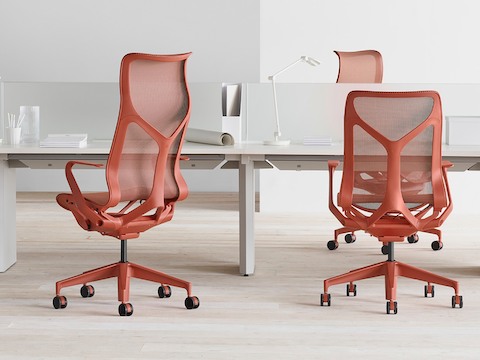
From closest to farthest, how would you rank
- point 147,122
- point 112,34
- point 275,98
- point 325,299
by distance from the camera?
point 147,122
point 325,299
point 275,98
point 112,34

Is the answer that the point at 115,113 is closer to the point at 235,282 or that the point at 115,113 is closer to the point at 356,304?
the point at 235,282

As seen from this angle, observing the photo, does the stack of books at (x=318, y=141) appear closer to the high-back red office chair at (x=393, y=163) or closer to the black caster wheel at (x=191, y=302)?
the high-back red office chair at (x=393, y=163)

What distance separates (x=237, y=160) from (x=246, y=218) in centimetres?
33

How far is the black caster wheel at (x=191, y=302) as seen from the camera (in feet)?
12.0

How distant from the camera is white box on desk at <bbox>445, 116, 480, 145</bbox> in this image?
14.6 ft

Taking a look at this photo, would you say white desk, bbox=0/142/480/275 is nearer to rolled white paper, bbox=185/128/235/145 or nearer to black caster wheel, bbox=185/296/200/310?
rolled white paper, bbox=185/128/235/145

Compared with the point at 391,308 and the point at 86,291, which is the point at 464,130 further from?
the point at 86,291

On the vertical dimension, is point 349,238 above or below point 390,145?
below

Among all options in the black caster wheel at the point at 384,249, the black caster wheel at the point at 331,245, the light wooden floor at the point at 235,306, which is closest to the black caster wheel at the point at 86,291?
the light wooden floor at the point at 235,306

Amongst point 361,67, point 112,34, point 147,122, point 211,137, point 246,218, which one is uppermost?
point 112,34

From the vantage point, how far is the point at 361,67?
5.93 metres

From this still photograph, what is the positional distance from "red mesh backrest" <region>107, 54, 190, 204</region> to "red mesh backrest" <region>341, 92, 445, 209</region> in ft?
2.40

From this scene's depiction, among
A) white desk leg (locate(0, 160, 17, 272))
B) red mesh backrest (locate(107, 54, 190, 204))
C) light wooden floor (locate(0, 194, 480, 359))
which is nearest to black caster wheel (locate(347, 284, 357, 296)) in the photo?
light wooden floor (locate(0, 194, 480, 359))

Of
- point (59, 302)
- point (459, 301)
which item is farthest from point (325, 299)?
point (59, 302)
